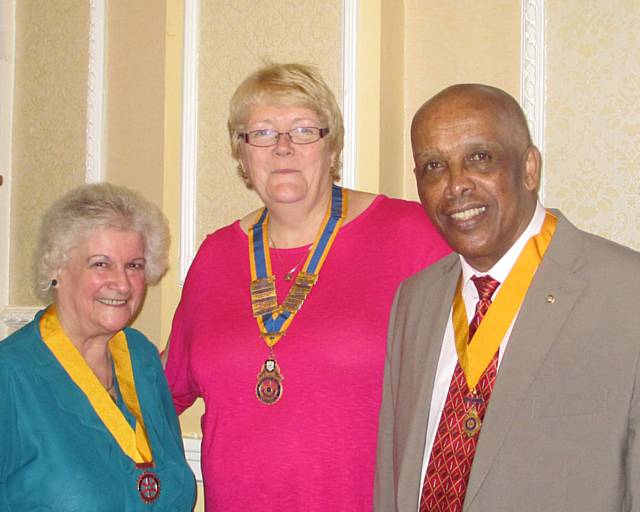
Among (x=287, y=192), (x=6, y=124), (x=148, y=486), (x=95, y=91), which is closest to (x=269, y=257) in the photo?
(x=287, y=192)

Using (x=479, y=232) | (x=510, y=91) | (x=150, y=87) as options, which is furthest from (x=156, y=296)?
(x=479, y=232)

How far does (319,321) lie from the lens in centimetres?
231

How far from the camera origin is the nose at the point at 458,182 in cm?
178

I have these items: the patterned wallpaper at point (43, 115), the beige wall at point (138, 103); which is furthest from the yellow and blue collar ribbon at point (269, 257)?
the patterned wallpaper at point (43, 115)

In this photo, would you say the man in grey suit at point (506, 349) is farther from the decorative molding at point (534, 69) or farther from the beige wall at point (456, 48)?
the beige wall at point (456, 48)

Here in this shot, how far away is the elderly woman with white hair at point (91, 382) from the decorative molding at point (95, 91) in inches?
51.5

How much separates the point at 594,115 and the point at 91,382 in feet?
7.07

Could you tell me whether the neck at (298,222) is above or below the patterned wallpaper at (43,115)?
below

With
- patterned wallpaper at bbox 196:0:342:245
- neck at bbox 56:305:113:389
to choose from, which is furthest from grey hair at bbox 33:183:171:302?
patterned wallpaper at bbox 196:0:342:245

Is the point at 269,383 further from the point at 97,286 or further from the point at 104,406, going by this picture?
the point at 97,286

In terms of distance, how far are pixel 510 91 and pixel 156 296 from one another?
6.19 feet

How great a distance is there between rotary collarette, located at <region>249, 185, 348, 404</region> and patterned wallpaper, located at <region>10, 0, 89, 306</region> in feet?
5.33

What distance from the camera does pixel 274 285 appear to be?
96.2 inches

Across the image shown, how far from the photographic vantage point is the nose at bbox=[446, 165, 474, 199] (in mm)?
1778
